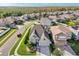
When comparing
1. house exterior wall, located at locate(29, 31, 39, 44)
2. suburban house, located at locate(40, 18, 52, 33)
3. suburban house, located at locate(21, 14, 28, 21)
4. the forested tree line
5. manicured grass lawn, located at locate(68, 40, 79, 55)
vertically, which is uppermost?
the forested tree line

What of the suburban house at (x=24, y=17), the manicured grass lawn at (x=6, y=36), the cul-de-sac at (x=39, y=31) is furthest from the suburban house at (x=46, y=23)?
the manicured grass lawn at (x=6, y=36)

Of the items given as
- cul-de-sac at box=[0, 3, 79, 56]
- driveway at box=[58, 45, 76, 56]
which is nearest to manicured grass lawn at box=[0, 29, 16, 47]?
cul-de-sac at box=[0, 3, 79, 56]

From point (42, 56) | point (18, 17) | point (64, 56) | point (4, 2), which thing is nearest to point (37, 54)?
point (42, 56)

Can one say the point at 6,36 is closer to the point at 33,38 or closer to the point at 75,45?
the point at 33,38

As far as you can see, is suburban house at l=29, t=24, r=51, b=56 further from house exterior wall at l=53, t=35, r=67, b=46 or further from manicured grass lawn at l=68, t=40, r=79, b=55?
manicured grass lawn at l=68, t=40, r=79, b=55

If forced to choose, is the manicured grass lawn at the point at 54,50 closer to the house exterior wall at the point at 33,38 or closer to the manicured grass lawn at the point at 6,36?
the house exterior wall at the point at 33,38

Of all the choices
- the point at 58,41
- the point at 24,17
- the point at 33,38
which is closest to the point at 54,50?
the point at 58,41
